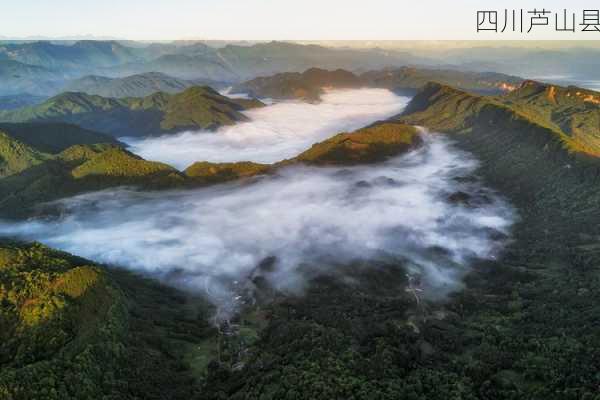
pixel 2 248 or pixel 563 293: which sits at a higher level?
pixel 2 248

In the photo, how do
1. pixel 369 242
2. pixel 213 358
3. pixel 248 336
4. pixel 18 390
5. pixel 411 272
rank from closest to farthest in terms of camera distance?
1. pixel 18 390
2. pixel 213 358
3. pixel 248 336
4. pixel 411 272
5. pixel 369 242

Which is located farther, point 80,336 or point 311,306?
point 311,306

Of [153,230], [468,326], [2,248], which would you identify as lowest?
[468,326]

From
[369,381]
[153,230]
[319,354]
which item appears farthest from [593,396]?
[153,230]

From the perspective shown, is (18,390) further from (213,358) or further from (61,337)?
(213,358)

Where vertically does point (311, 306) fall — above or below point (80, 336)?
below

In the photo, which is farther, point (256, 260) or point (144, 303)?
point (256, 260)

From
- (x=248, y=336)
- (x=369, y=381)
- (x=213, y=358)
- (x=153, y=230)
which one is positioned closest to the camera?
(x=369, y=381)

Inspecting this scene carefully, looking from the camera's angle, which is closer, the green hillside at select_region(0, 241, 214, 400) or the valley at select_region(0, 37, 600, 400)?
the green hillside at select_region(0, 241, 214, 400)

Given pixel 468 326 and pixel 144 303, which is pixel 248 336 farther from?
pixel 468 326

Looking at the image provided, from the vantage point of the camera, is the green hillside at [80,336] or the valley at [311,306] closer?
the green hillside at [80,336]
